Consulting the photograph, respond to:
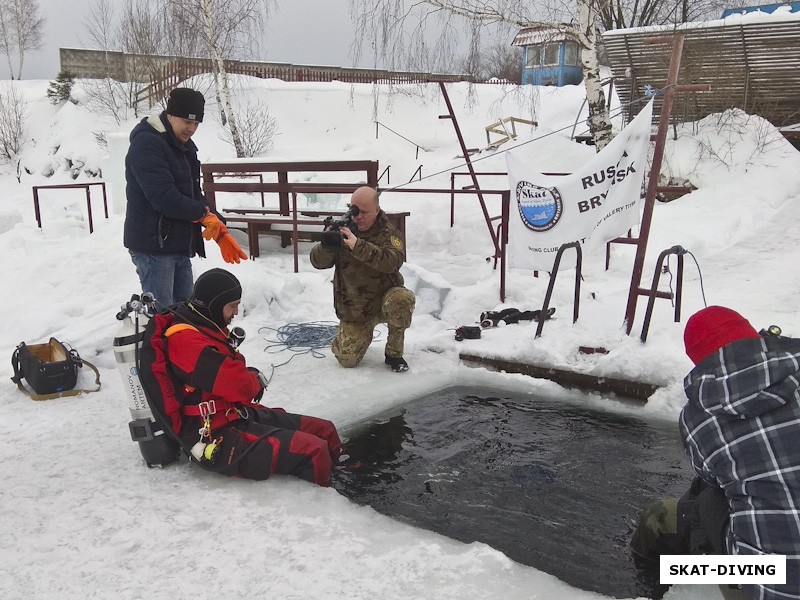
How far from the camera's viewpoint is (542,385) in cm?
443

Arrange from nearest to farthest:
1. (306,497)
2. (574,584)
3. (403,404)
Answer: (574,584) → (306,497) → (403,404)

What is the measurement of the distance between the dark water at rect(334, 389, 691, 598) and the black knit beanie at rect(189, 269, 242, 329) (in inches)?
41.2

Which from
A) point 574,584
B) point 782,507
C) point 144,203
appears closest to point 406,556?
point 574,584

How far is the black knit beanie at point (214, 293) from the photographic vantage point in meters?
3.07

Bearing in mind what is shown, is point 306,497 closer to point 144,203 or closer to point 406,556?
point 406,556

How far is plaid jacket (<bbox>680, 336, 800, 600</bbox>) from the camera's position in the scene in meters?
1.80

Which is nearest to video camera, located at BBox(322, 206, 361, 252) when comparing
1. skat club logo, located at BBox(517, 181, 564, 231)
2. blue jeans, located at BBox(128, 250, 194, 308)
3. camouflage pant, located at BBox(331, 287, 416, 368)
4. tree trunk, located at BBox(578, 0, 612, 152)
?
camouflage pant, located at BBox(331, 287, 416, 368)

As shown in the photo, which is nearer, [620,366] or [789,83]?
[620,366]

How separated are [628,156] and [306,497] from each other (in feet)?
10.5

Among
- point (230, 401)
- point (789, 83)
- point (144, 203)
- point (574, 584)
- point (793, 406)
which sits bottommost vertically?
point (574, 584)

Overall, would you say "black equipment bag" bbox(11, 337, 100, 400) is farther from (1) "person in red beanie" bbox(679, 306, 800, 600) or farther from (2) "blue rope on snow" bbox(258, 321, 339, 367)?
(1) "person in red beanie" bbox(679, 306, 800, 600)

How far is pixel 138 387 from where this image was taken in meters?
3.09

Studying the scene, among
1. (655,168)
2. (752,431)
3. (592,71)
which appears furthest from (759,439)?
(592,71)

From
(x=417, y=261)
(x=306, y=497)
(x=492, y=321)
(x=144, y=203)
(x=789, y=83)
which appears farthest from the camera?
(x=789, y=83)
